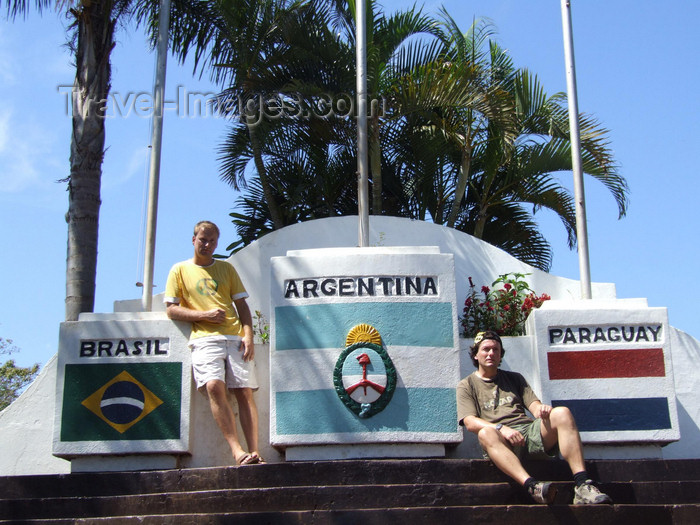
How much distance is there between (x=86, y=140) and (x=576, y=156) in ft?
16.8

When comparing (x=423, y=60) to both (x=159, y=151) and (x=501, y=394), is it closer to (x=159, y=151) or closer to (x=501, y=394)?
(x=159, y=151)

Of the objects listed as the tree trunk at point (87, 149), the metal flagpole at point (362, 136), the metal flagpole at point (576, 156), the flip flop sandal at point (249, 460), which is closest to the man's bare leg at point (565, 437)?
the flip flop sandal at point (249, 460)

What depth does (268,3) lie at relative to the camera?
40.3ft

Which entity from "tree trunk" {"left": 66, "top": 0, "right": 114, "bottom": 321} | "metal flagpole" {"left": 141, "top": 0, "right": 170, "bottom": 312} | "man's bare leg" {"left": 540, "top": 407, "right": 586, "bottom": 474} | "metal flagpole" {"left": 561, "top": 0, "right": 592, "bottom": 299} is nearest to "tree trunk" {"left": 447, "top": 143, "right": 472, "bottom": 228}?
"metal flagpole" {"left": 561, "top": 0, "right": 592, "bottom": 299}

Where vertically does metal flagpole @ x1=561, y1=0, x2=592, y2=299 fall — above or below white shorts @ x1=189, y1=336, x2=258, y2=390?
above

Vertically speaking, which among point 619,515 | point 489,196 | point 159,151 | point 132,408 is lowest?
point 619,515

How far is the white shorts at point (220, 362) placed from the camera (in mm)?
7039

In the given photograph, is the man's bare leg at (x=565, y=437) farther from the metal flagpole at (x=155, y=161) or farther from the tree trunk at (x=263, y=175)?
the tree trunk at (x=263, y=175)

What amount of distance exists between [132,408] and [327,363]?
63.6 inches

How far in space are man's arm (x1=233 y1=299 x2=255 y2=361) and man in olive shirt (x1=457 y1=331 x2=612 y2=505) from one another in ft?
5.59

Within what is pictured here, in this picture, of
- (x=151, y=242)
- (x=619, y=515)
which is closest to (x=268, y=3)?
(x=151, y=242)

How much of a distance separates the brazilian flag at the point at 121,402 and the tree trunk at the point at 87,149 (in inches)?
81.2

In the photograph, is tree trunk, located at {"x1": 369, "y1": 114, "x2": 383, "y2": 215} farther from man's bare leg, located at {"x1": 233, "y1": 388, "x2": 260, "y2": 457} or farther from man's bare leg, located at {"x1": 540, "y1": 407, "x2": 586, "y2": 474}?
man's bare leg, located at {"x1": 540, "y1": 407, "x2": 586, "y2": 474}

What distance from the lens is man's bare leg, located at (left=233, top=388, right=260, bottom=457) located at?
22.8 ft
